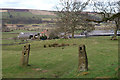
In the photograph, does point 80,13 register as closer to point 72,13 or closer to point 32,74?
point 72,13

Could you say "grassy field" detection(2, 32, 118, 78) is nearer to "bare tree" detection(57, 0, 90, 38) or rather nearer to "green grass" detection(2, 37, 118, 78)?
"green grass" detection(2, 37, 118, 78)

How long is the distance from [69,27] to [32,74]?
3229 centimetres

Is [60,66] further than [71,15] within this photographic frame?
No

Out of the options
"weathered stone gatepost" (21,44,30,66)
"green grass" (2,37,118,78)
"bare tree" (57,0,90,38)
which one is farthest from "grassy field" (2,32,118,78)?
"bare tree" (57,0,90,38)

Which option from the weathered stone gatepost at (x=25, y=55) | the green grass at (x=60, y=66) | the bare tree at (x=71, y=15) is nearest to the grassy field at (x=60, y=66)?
the green grass at (x=60, y=66)

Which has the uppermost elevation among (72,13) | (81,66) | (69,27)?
(72,13)

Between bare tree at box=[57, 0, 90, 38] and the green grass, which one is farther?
bare tree at box=[57, 0, 90, 38]

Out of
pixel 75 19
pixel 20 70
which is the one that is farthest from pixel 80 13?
pixel 20 70

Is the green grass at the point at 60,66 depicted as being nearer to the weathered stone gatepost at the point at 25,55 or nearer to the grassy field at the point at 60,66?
the grassy field at the point at 60,66

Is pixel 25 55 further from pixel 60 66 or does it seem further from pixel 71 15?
pixel 71 15

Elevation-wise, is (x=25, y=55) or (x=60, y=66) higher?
(x=25, y=55)

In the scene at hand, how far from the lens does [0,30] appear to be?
10106cm

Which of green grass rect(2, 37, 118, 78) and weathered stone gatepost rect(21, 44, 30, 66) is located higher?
weathered stone gatepost rect(21, 44, 30, 66)

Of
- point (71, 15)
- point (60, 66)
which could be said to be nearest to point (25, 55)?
point (60, 66)
